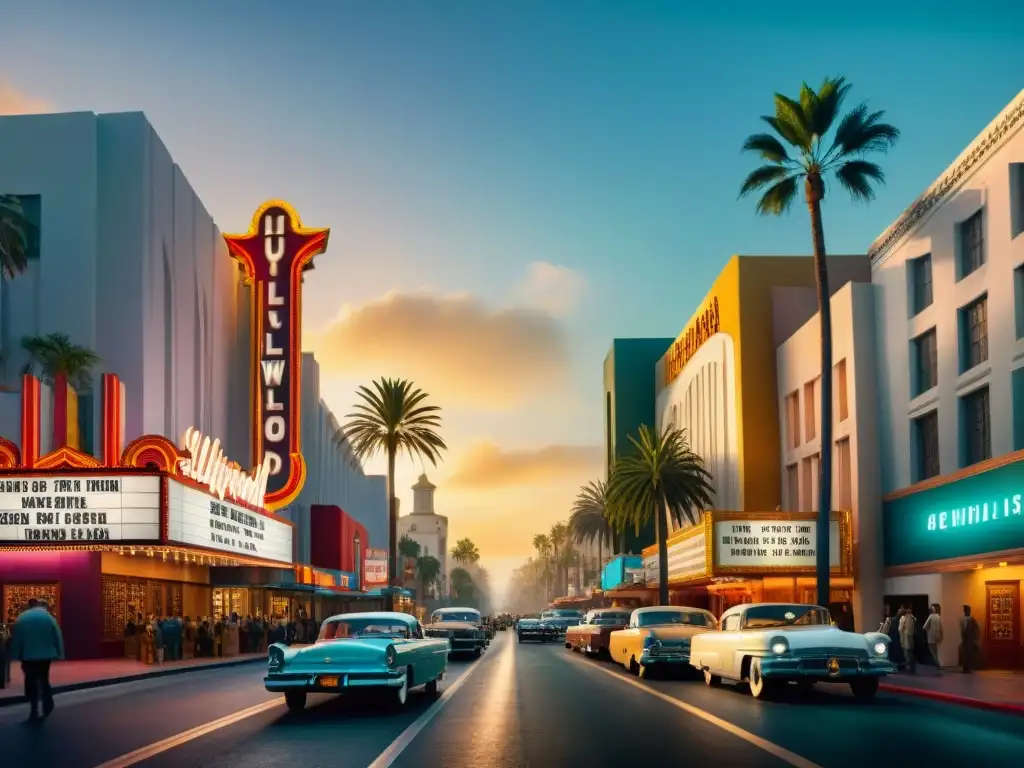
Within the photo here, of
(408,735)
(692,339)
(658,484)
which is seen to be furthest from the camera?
(692,339)

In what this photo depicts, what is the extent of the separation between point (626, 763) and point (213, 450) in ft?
87.3

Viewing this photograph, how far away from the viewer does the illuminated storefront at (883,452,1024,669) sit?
28922 mm

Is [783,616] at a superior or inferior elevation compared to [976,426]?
inferior

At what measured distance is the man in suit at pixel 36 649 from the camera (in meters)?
18.5

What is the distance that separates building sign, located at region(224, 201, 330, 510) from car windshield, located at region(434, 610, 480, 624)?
46.9ft

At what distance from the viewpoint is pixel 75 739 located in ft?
50.1

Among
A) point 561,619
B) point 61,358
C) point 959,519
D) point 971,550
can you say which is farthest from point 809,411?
point 61,358

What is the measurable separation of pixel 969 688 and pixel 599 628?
15.9 m

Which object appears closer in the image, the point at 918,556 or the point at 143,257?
the point at 918,556

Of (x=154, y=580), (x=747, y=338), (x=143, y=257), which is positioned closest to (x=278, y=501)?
(x=154, y=580)

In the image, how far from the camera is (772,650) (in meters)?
20.2

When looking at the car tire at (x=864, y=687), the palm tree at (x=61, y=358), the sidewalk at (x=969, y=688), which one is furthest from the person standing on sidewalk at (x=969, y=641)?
the palm tree at (x=61, y=358)

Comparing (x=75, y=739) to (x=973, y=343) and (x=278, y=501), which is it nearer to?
(x=973, y=343)

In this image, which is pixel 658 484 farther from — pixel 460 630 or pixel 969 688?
pixel 969 688
